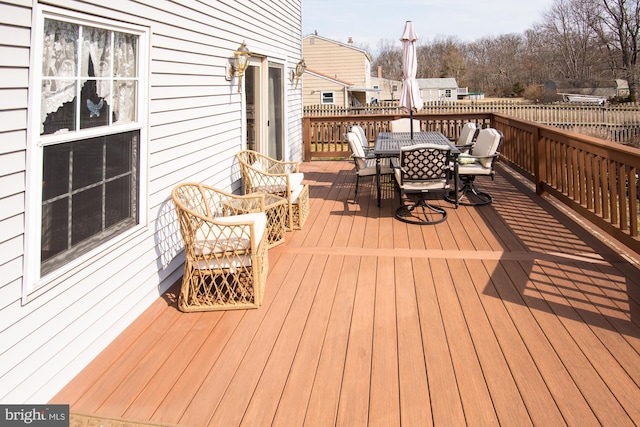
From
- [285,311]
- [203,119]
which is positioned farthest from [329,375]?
[203,119]

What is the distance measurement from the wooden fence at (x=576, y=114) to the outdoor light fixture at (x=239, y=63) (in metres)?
10.7

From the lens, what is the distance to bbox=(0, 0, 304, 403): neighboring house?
1779 mm

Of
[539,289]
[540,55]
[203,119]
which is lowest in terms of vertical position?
[539,289]

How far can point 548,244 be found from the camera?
3934 mm

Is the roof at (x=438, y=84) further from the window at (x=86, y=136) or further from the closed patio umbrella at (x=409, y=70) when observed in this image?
the window at (x=86, y=136)

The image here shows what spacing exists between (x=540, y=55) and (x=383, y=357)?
47167mm

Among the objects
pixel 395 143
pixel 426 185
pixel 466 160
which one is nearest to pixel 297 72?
pixel 395 143

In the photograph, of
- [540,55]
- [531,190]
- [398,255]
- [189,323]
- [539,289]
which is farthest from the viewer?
[540,55]

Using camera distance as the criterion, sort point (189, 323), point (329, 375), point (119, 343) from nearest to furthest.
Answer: point (329, 375), point (119, 343), point (189, 323)

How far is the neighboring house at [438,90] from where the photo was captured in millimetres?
38188

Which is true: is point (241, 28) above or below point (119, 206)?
above

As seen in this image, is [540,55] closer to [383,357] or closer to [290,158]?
[290,158]

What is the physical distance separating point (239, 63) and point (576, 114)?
51.2 feet

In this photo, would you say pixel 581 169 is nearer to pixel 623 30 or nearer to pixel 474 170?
pixel 474 170
